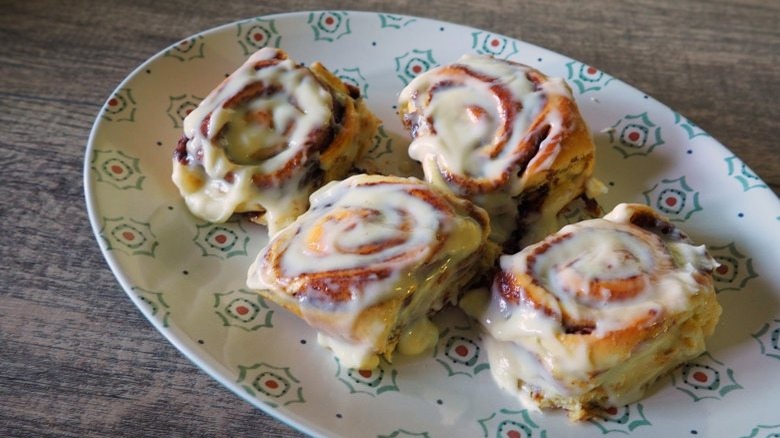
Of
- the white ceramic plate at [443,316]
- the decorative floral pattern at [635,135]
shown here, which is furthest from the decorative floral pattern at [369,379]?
the decorative floral pattern at [635,135]

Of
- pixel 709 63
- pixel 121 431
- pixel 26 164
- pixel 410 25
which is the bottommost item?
pixel 121 431

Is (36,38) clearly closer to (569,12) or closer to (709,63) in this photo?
(569,12)

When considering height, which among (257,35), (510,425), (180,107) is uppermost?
(257,35)

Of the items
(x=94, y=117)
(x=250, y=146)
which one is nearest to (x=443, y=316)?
(x=250, y=146)

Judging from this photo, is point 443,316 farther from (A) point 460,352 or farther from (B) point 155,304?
(B) point 155,304

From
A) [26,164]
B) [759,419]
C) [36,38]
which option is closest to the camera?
[759,419]

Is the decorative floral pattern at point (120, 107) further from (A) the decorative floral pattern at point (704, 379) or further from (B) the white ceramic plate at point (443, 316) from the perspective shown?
(A) the decorative floral pattern at point (704, 379)

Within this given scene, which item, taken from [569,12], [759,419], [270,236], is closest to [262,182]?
[270,236]

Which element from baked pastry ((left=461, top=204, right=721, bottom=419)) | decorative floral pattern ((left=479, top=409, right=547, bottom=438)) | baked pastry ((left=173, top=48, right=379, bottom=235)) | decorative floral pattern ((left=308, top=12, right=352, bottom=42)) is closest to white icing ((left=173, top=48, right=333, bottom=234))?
baked pastry ((left=173, top=48, right=379, bottom=235))
